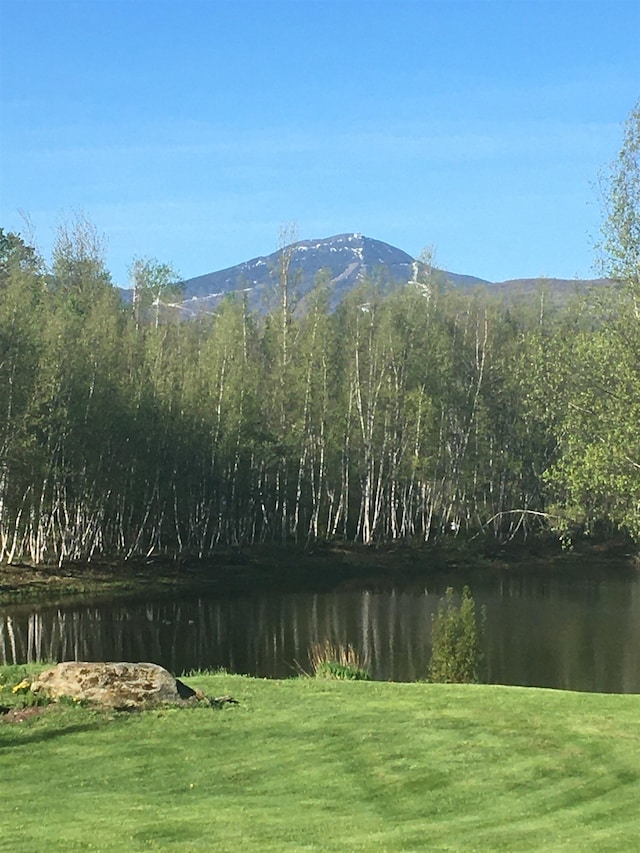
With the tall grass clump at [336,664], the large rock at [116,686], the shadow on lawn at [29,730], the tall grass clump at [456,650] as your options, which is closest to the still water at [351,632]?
the tall grass clump at [336,664]

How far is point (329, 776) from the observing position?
1259 cm

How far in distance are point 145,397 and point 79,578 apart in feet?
32.2

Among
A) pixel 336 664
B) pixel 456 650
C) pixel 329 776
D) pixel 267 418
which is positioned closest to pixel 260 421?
pixel 267 418

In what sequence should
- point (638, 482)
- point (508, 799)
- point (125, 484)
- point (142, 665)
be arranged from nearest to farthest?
1. point (508, 799)
2. point (142, 665)
3. point (638, 482)
4. point (125, 484)

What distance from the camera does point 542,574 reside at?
191ft

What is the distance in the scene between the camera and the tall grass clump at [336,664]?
79.6 ft

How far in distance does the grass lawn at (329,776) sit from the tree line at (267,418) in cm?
1329

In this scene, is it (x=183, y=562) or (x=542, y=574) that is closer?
(x=183, y=562)

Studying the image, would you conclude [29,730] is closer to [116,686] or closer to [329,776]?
[116,686]

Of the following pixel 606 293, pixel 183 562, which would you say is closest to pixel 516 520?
pixel 183 562

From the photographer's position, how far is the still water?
29.8 meters

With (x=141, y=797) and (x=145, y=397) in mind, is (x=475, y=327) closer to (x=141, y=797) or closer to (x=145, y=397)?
(x=145, y=397)

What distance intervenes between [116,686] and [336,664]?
31.8 ft

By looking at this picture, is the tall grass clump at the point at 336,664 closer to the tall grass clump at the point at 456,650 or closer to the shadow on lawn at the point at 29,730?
the tall grass clump at the point at 456,650
